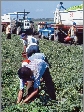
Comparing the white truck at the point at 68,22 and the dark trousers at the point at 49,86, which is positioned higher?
the white truck at the point at 68,22

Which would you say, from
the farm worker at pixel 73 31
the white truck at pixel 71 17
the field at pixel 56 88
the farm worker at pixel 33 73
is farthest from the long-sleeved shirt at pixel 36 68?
the white truck at pixel 71 17

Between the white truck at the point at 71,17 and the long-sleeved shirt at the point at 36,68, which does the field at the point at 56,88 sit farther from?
the white truck at the point at 71,17

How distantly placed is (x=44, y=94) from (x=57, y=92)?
53 cm

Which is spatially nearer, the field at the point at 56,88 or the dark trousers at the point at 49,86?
the field at the point at 56,88

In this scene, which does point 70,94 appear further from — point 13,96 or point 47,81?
point 13,96

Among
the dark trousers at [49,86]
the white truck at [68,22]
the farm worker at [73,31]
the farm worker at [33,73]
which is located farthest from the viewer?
the white truck at [68,22]

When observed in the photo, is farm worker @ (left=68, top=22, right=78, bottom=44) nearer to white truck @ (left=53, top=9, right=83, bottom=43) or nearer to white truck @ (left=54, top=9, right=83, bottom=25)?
white truck @ (left=53, top=9, right=83, bottom=43)

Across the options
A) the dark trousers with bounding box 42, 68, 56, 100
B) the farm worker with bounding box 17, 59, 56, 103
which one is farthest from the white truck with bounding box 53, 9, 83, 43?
the farm worker with bounding box 17, 59, 56, 103

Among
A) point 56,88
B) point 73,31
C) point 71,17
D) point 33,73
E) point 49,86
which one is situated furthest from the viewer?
point 71,17

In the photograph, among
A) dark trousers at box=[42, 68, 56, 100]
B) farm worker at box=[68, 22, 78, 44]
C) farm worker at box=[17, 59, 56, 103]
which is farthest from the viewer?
farm worker at box=[68, 22, 78, 44]

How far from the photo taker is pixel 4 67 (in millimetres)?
9039

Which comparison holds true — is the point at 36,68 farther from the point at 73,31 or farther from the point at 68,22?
the point at 68,22

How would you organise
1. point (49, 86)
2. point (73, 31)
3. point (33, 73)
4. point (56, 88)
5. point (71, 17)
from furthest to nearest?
point (71, 17) → point (73, 31) → point (56, 88) → point (49, 86) → point (33, 73)

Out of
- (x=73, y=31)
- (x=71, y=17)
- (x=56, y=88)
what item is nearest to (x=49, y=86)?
(x=56, y=88)
